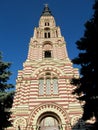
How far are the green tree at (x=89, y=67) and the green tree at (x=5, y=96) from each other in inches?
242

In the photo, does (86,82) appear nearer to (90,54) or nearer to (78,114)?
(90,54)

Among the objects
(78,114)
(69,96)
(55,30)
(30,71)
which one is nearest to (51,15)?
(55,30)

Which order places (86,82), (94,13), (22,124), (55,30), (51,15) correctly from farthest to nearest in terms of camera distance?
(51,15), (55,30), (22,124), (94,13), (86,82)

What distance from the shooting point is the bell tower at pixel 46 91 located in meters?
25.8

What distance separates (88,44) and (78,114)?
46.4 ft

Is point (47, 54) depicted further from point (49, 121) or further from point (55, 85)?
point (49, 121)

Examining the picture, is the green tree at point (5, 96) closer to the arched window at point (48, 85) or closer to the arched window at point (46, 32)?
the arched window at point (48, 85)

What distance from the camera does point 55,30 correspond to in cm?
3947

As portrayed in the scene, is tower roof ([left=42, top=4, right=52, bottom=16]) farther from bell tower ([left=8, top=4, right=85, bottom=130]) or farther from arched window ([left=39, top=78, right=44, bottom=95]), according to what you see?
arched window ([left=39, top=78, right=44, bottom=95])

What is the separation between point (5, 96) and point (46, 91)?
494 inches

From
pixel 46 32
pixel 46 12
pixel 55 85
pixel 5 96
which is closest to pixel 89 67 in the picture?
pixel 5 96

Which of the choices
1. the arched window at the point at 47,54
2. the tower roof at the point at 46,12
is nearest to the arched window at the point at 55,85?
the arched window at the point at 47,54

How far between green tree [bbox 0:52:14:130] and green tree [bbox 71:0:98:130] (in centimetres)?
615

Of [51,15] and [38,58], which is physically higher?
[51,15]
